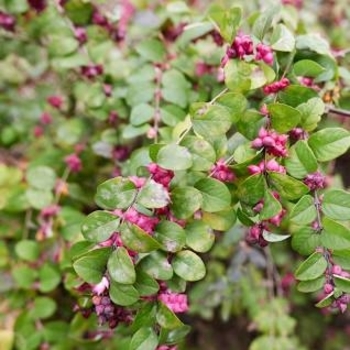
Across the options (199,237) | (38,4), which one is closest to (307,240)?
(199,237)

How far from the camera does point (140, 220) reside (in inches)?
28.6

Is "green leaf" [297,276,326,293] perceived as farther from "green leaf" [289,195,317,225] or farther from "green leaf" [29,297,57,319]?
"green leaf" [29,297,57,319]

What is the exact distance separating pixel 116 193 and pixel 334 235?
0.91ft

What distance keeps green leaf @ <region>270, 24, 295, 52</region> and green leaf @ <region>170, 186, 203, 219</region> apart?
257 millimetres

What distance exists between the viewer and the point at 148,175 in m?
0.78

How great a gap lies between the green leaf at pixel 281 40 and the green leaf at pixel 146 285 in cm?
38

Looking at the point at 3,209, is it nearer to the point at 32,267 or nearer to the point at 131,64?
the point at 32,267

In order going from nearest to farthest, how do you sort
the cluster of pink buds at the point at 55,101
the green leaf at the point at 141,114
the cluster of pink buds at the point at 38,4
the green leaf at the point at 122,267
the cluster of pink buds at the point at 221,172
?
the green leaf at the point at 122,267 < the cluster of pink buds at the point at 221,172 < the green leaf at the point at 141,114 < the cluster of pink buds at the point at 38,4 < the cluster of pink buds at the point at 55,101

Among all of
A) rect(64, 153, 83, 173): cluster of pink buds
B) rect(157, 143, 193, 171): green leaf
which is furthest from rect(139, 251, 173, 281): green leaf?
rect(64, 153, 83, 173): cluster of pink buds

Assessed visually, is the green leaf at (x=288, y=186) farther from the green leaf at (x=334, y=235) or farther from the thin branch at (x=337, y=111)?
the thin branch at (x=337, y=111)

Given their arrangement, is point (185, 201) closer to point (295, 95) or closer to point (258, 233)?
point (258, 233)

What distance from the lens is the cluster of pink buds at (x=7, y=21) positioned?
4.18 ft

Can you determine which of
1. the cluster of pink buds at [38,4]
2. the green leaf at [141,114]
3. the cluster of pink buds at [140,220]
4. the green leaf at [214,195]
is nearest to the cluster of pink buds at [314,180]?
the green leaf at [214,195]

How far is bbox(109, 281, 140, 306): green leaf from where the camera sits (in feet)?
2.31
